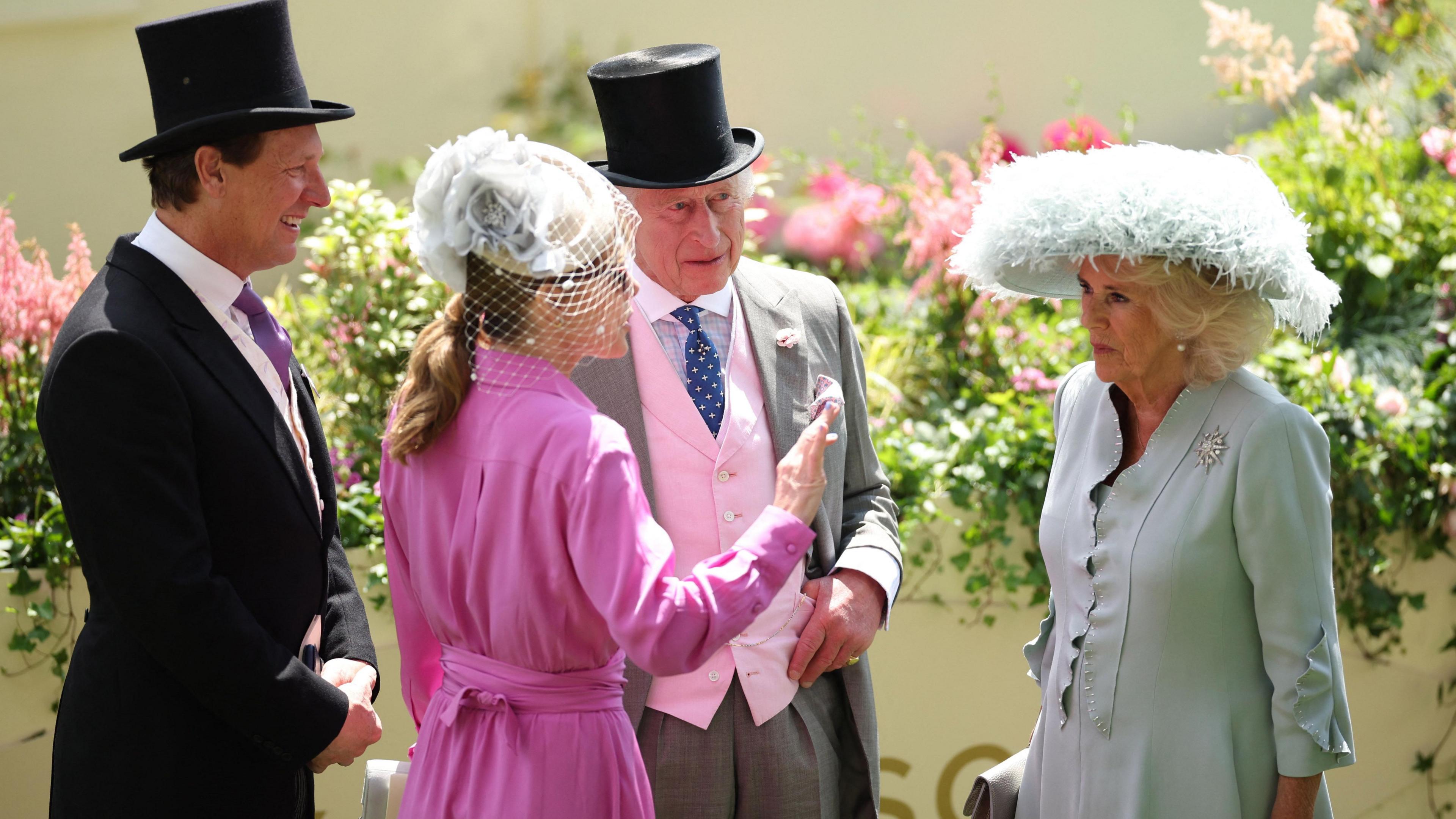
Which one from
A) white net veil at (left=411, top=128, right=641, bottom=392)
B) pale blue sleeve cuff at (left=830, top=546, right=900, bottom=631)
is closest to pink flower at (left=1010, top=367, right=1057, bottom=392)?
pale blue sleeve cuff at (left=830, top=546, right=900, bottom=631)

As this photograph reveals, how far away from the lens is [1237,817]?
6.76 feet

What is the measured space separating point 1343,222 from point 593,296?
10.9ft

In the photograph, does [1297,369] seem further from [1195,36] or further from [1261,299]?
[1195,36]

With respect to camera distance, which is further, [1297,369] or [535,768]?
[1297,369]

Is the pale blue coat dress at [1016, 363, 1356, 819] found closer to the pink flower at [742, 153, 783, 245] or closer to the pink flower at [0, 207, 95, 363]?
the pink flower at [742, 153, 783, 245]

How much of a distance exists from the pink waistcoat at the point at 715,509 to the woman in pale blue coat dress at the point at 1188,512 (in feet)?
1.71

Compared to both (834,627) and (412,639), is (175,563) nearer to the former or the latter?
(412,639)

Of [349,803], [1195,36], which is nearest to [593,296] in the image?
[349,803]

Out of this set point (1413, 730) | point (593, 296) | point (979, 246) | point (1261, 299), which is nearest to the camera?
point (593, 296)

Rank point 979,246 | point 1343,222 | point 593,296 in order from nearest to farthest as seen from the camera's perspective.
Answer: point 593,296 → point 979,246 → point 1343,222

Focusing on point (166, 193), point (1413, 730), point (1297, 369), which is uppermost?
point (166, 193)

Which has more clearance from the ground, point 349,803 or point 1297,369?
point 1297,369

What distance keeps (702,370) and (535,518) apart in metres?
0.78

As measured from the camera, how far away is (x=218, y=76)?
7.00 feet
